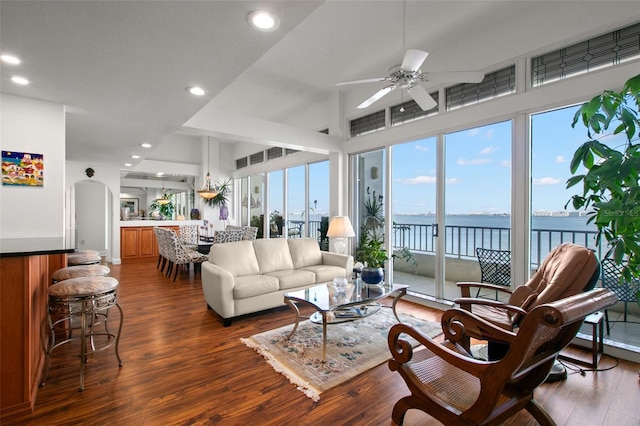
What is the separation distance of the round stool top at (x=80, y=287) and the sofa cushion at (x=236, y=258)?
156 centimetres

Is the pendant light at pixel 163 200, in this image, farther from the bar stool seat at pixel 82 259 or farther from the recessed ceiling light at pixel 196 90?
the recessed ceiling light at pixel 196 90

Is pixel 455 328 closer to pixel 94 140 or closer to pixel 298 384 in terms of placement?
pixel 298 384

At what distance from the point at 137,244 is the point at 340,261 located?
6.23 metres

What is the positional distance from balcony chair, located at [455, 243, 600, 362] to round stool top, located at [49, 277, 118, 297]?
2.84m

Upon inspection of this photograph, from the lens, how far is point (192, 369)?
2.51 metres

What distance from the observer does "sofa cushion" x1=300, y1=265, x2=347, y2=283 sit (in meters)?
4.34

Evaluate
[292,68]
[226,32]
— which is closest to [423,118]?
[292,68]

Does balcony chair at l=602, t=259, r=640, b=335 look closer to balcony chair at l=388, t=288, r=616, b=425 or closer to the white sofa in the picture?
balcony chair at l=388, t=288, r=616, b=425

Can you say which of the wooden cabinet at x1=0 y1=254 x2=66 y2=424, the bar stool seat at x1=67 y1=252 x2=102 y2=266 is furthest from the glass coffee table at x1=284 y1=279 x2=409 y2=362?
the bar stool seat at x1=67 y1=252 x2=102 y2=266

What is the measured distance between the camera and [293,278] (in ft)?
13.3

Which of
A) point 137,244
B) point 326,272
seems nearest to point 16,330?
point 326,272

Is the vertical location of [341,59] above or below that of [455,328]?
above

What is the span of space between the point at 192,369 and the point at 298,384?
0.94 metres

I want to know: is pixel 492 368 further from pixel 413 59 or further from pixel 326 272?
pixel 326 272
